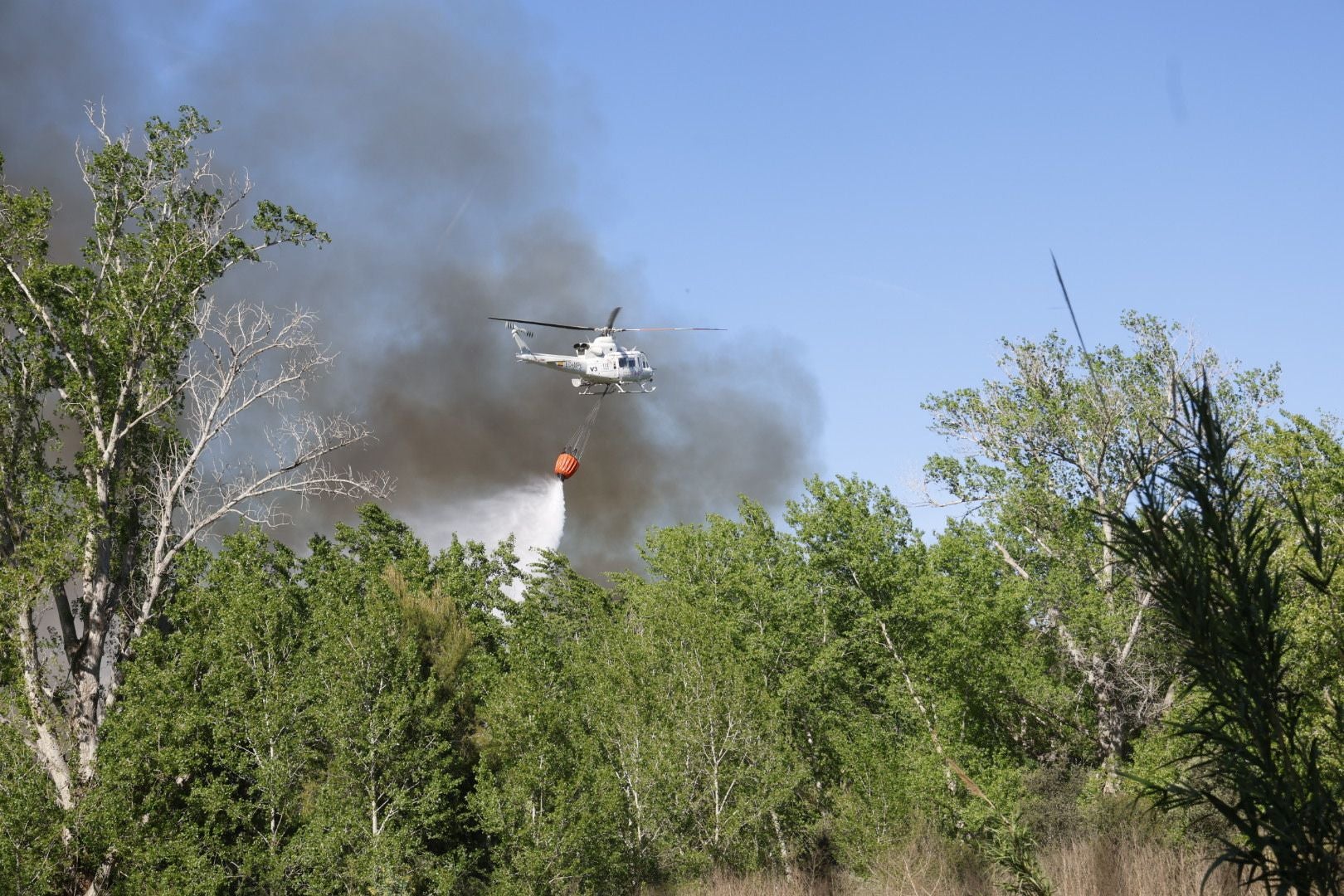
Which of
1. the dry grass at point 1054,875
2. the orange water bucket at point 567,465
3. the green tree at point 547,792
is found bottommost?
the dry grass at point 1054,875

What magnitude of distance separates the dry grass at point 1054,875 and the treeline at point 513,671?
3.81 feet

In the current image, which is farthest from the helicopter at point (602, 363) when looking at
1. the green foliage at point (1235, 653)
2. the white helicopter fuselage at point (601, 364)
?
the green foliage at point (1235, 653)

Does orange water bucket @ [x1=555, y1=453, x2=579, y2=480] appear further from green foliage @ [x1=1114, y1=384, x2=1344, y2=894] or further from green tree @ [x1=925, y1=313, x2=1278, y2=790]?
green foliage @ [x1=1114, y1=384, x2=1344, y2=894]

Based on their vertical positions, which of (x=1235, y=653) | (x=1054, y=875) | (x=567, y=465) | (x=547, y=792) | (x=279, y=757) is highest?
(x=567, y=465)

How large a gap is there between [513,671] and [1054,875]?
17.2 m

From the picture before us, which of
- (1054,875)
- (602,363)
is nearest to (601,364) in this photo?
(602,363)

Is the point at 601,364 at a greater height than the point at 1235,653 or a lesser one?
greater

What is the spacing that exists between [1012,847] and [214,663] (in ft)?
93.6

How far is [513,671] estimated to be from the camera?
125ft

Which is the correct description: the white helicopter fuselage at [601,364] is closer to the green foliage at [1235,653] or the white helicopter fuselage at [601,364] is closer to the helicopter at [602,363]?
the helicopter at [602,363]

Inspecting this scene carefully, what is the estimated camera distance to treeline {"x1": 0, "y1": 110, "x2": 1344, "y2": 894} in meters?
30.4

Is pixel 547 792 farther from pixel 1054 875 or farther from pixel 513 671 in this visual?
pixel 1054 875

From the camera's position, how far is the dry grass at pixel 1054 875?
26.5 metres

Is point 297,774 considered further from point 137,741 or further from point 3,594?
point 3,594
